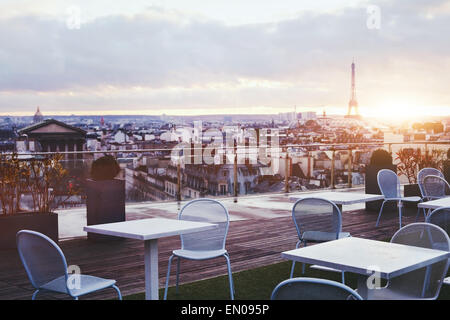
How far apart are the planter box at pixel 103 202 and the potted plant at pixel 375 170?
184 inches

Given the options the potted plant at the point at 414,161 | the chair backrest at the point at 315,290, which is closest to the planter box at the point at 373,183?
the potted plant at the point at 414,161

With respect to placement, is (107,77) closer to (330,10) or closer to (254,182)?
(254,182)

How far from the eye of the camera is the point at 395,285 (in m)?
3.38

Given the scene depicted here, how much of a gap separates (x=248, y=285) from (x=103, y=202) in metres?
2.77

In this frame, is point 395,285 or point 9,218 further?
point 9,218

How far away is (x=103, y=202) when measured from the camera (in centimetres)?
702

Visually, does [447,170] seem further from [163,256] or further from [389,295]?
[389,295]

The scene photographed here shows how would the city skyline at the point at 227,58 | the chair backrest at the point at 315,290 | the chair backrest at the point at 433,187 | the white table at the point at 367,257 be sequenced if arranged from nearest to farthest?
1. the chair backrest at the point at 315,290
2. the white table at the point at 367,257
3. the chair backrest at the point at 433,187
4. the city skyline at the point at 227,58

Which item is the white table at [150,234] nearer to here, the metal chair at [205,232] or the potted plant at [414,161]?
the metal chair at [205,232]

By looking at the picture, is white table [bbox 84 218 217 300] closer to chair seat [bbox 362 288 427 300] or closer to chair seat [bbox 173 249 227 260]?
chair seat [bbox 173 249 227 260]

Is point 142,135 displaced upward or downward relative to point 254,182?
upward

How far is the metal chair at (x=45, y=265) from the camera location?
3.20 metres

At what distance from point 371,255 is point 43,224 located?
14.6ft
